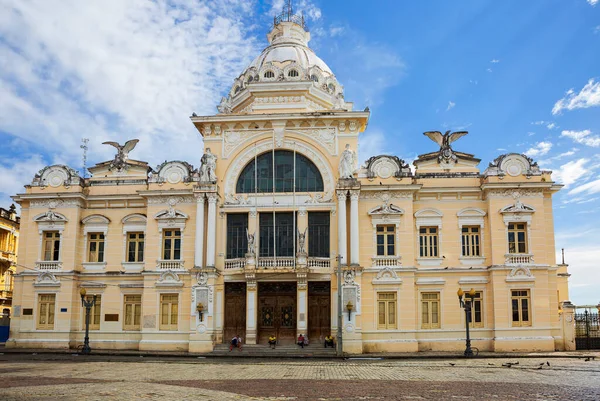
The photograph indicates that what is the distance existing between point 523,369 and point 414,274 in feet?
40.7

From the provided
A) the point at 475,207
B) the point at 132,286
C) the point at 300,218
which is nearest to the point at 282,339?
the point at 300,218

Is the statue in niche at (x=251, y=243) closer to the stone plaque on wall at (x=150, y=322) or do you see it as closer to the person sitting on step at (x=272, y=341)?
the person sitting on step at (x=272, y=341)

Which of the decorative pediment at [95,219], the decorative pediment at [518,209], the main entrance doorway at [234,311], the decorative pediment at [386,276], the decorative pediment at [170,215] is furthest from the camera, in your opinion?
the decorative pediment at [95,219]

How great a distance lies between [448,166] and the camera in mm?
38125

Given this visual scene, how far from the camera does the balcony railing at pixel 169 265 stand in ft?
122

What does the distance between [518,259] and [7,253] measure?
42.7 metres

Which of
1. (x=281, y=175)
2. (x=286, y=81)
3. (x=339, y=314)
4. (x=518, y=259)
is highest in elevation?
(x=286, y=81)

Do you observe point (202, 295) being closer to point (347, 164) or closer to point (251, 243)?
point (251, 243)

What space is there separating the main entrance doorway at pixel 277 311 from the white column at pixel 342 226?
3.50 meters

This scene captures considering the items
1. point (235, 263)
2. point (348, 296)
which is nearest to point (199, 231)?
point (235, 263)

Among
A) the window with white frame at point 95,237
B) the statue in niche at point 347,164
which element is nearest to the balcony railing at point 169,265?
the window with white frame at point 95,237

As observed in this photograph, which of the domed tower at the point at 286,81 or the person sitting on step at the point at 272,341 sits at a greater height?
A: the domed tower at the point at 286,81

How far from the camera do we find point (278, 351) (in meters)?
33.7

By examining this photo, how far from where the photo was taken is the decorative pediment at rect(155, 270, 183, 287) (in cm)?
3672
